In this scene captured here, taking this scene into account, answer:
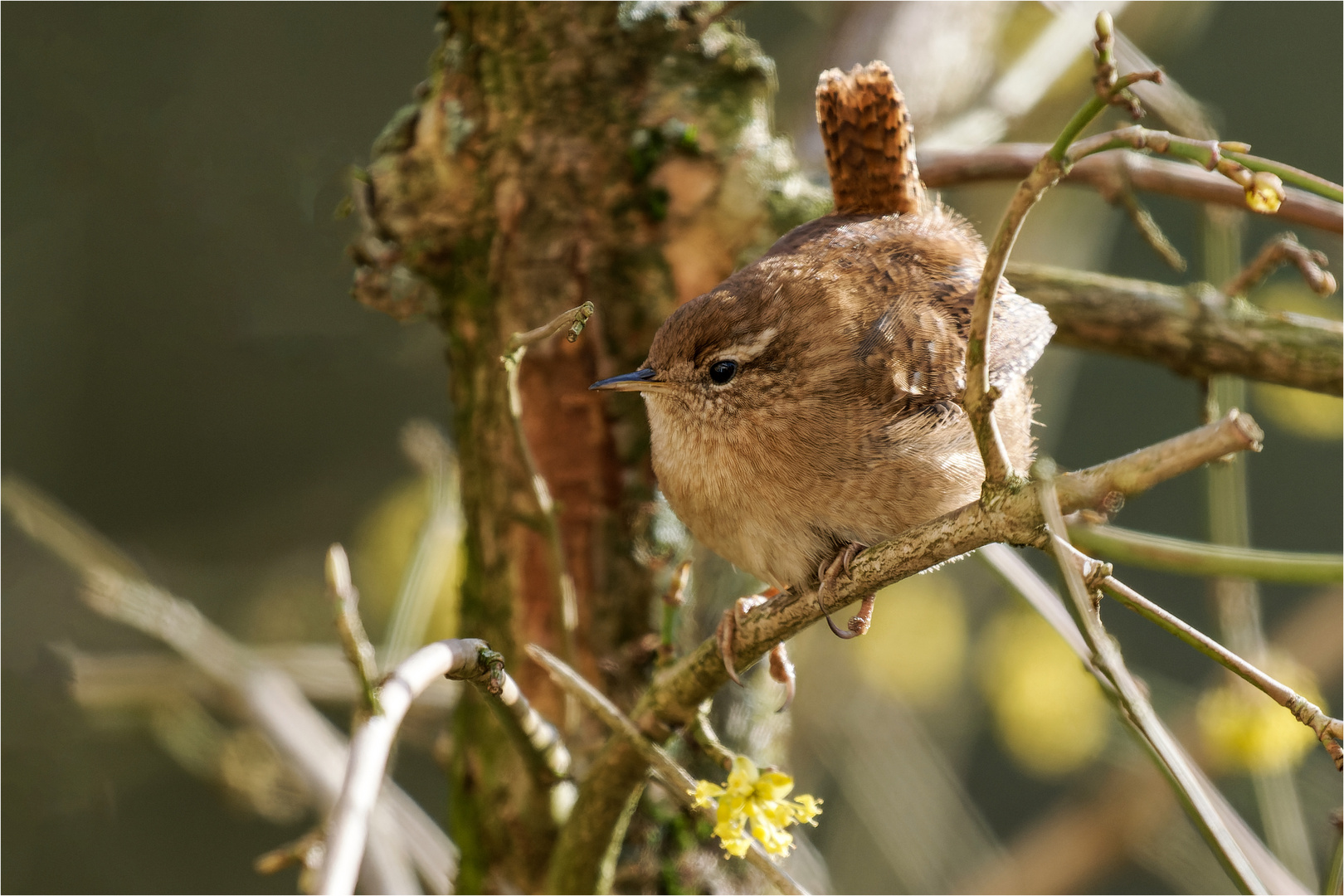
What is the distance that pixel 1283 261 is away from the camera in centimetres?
211

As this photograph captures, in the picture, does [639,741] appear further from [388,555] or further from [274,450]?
[274,450]

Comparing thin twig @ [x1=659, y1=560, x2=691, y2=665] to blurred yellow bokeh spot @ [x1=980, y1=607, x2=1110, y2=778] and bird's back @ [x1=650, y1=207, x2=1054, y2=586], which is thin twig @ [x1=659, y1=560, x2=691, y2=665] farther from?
blurred yellow bokeh spot @ [x1=980, y1=607, x2=1110, y2=778]

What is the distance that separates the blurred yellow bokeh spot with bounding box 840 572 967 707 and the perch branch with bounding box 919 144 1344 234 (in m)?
2.26

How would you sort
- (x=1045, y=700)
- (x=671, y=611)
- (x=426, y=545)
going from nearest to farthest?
(x=671, y=611) < (x=426, y=545) < (x=1045, y=700)

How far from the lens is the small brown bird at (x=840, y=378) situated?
5.41 feet

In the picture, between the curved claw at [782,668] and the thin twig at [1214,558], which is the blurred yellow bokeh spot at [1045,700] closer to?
the curved claw at [782,668]

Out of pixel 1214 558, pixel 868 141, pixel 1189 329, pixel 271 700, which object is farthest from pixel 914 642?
pixel 1214 558

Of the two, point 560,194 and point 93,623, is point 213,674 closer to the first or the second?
point 560,194

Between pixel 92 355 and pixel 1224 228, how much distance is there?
13.9 ft

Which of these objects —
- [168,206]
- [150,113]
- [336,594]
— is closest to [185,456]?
[168,206]

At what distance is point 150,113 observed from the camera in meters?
4.44

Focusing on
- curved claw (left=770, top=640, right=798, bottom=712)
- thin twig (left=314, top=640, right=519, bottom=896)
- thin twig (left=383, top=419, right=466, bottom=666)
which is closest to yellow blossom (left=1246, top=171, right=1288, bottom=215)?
thin twig (left=314, top=640, right=519, bottom=896)

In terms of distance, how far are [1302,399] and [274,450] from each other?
4163mm

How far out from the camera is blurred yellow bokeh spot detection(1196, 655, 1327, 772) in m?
2.45
